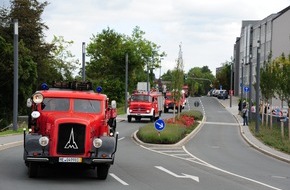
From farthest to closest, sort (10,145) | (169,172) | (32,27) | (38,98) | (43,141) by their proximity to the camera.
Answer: (32,27)
(10,145)
(169,172)
(38,98)
(43,141)

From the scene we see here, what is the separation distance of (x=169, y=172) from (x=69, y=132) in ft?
14.6

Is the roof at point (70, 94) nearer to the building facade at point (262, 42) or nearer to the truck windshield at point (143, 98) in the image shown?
the truck windshield at point (143, 98)

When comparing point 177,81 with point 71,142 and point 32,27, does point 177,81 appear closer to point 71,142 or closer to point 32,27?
point 32,27

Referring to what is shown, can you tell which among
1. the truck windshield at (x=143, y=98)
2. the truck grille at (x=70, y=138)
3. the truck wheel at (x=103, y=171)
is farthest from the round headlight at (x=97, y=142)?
the truck windshield at (x=143, y=98)

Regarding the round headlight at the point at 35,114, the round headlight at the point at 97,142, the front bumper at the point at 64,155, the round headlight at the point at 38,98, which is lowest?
the front bumper at the point at 64,155

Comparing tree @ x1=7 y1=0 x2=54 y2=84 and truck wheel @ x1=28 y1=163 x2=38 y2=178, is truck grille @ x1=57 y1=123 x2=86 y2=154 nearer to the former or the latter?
truck wheel @ x1=28 y1=163 x2=38 y2=178

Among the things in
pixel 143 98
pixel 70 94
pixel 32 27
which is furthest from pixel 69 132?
pixel 32 27

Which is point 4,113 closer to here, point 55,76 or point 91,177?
point 55,76

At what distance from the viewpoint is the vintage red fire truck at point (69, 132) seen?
45.5ft

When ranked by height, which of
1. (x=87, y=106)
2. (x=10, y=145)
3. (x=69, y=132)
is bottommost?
(x=10, y=145)

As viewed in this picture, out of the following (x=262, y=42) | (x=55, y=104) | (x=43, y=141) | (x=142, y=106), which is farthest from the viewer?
(x=262, y=42)

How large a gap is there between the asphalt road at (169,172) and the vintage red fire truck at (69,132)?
22.6 inches

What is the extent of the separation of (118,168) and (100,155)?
3.50 m

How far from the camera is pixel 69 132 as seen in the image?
13859 millimetres
